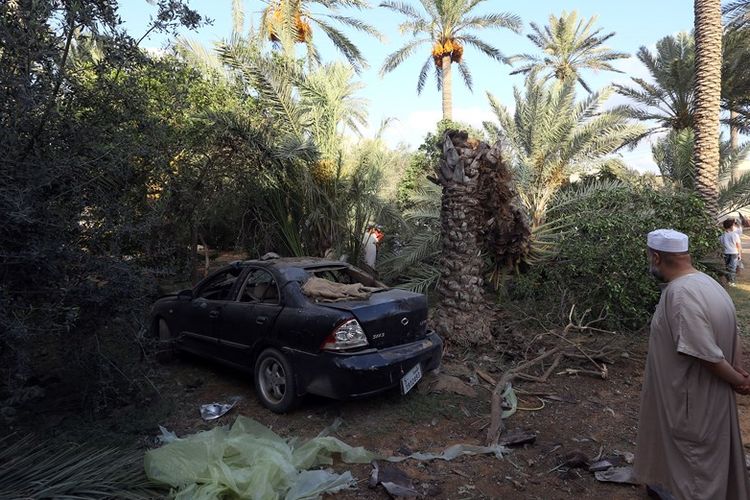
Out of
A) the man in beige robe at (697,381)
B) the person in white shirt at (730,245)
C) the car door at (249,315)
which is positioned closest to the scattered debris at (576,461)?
the man in beige robe at (697,381)

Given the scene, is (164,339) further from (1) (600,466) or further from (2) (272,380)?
(1) (600,466)

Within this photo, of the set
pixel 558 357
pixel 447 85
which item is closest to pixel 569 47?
pixel 447 85

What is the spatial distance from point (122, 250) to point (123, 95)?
55.3 inches

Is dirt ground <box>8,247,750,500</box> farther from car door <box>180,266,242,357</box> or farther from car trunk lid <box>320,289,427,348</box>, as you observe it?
car trunk lid <box>320,289,427,348</box>

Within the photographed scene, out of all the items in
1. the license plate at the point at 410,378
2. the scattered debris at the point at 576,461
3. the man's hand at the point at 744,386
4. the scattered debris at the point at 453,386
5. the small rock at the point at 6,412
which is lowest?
the scattered debris at the point at 576,461

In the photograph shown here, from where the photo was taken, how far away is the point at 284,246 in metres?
10.8

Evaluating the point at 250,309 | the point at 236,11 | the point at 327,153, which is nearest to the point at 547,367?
the point at 250,309

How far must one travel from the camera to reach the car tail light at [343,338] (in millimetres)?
4758

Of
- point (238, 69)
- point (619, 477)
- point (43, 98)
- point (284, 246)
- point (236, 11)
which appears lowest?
point (619, 477)

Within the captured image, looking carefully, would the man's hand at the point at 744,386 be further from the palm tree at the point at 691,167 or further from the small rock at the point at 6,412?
the palm tree at the point at 691,167

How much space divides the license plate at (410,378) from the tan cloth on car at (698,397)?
2332 millimetres

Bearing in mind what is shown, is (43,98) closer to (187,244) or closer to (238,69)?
(187,244)

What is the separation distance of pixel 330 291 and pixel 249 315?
912mm

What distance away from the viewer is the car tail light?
476cm
